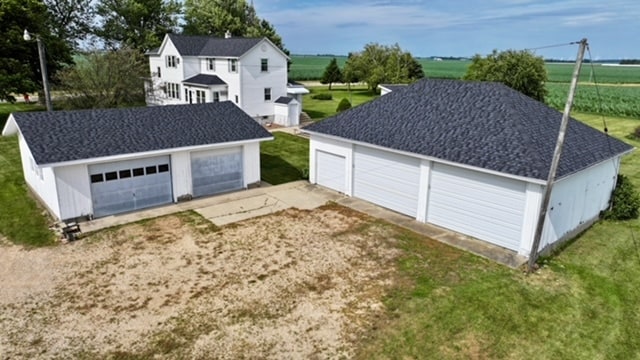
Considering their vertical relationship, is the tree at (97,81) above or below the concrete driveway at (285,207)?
above

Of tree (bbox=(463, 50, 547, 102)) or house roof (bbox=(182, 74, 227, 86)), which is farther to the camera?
tree (bbox=(463, 50, 547, 102))

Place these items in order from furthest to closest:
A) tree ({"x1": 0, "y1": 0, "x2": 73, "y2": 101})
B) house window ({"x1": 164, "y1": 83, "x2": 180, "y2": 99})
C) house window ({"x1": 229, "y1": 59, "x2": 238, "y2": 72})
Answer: house window ({"x1": 164, "y1": 83, "x2": 180, "y2": 99})
house window ({"x1": 229, "y1": 59, "x2": 238, "y2": 72})
tree ({"x1": 0, "y1": 0, "x2": 73, "y2": 101})

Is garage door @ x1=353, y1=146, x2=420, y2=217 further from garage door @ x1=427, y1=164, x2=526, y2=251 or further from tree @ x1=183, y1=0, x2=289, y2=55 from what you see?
tree @ x1=183, y1=0, x2=289, y2=55

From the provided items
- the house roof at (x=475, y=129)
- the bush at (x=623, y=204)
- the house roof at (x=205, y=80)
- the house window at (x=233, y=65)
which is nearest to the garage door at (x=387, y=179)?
the house roof at (x=475, y=129)

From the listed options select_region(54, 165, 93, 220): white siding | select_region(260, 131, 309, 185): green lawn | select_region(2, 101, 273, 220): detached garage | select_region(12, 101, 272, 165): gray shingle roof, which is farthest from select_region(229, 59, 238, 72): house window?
select_region(54, 165, 93, 220): white siding

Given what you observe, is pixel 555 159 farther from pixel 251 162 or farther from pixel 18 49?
pixel 18 49

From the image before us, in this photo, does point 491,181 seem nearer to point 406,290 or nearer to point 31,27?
point 406,290

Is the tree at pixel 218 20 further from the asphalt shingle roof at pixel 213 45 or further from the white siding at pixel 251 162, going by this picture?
the white siding at pixel 251 162

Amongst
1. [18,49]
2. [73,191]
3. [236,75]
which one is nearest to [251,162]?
[73,191]
